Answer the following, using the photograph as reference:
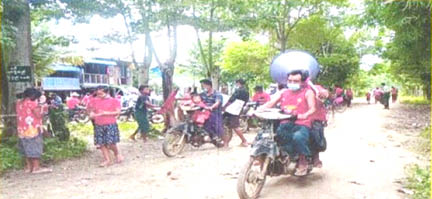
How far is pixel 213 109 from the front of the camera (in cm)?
1012

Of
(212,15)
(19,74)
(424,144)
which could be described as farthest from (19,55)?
(424,144)

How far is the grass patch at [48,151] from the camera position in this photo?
334 inches

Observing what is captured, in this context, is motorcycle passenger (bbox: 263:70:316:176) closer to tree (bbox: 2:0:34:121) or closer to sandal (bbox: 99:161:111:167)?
sandal (bbox: 99:161:111:167)

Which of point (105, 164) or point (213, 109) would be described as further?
point (213, 109)

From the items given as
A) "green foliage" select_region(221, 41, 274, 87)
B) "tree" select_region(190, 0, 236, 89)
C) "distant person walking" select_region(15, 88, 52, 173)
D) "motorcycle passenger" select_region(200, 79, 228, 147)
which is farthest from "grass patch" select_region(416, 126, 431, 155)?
"green foliage" select_region(221, 41, 274, 87)

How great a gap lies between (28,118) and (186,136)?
10.2ft

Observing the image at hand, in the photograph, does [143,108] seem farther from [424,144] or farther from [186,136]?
[424,144]

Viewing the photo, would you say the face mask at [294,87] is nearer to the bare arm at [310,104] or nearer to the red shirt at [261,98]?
the bare arm at [310,104]

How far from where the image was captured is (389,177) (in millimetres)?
6730

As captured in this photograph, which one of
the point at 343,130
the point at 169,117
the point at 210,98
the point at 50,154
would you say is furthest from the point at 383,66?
the point at 50,154

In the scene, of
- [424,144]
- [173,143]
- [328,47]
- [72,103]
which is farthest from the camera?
[328,47]

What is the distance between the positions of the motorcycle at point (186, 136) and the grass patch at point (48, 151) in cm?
196

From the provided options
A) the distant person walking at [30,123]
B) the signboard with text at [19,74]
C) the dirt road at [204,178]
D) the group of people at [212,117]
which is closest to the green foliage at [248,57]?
the group of people at [212,117]

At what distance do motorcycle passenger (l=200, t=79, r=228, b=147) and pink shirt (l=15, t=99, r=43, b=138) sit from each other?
3.42m
